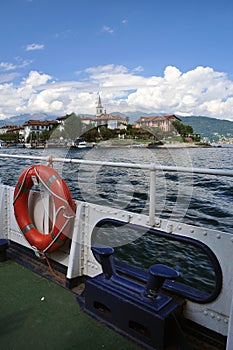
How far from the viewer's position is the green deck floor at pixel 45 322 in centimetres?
149

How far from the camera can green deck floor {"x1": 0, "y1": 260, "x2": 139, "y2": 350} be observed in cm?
149

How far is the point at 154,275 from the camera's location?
1368 millimetres

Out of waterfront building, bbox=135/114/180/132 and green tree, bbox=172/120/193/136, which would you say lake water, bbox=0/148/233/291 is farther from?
green tree, bbox=172/120/193/136

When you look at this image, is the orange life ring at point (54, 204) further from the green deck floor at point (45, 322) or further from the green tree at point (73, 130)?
the green tree at point (73, 130)

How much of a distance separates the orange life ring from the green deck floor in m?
0.29

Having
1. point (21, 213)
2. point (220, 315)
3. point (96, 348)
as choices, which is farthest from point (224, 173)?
point (21, 213)

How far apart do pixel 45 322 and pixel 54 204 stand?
77 centimetres

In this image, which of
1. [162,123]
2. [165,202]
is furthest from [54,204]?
[165,202]

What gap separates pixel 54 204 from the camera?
6.94 feet

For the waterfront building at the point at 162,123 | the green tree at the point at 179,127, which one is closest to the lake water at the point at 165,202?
the waterfront building at the point at 162,123

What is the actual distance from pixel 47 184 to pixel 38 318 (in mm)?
865

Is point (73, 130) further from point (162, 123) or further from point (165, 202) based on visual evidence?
point (165, 202)

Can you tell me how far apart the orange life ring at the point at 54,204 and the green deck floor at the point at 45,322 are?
0.29 m

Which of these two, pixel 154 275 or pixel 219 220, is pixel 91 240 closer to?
pixel 154 275
